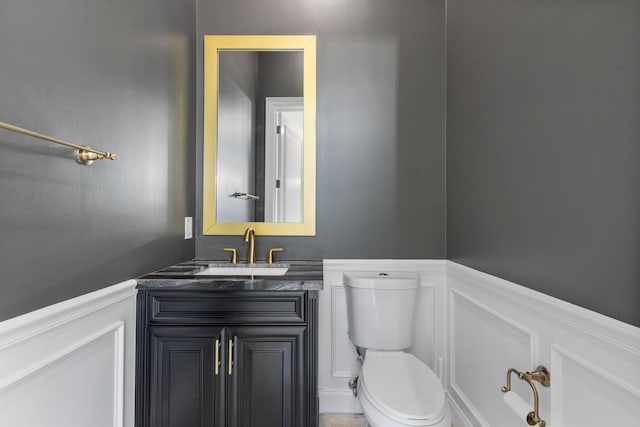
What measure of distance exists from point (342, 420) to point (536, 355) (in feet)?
3.61

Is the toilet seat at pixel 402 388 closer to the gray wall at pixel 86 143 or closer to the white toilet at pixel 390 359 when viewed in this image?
the white toilet at pixel 390 359

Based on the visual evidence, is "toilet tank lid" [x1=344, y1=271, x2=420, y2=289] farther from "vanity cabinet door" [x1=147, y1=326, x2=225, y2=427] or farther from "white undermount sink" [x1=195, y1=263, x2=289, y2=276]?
"vanity cabinet door" [x1=147, y1=326, x2=225, y2=427]

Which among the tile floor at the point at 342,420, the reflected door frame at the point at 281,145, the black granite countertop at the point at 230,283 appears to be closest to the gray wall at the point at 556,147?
the black granite countertop at the point at 230,283

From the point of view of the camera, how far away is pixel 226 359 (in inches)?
48.1

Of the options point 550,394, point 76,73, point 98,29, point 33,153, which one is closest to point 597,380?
point 550,394

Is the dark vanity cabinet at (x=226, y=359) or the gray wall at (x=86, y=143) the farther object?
the dark vanity cabinet at (x=226, y=359)

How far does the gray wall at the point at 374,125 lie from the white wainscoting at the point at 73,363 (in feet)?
2.47

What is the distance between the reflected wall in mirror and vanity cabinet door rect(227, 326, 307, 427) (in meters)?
0.70

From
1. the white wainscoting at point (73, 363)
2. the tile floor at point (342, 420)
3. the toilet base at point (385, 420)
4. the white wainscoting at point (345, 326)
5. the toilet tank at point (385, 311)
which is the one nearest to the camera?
the white wainscoting at point (73, 363)

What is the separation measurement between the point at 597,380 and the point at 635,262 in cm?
32

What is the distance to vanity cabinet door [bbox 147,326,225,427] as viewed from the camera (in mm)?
1216

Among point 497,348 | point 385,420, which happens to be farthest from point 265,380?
point 497,348

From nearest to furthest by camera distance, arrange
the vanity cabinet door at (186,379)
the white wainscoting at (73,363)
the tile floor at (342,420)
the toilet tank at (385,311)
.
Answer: the white wainscoting at (73,363), the vanity cabinet door at (186,379), the toilet tank at (385,311), the tile floor at (342,420)

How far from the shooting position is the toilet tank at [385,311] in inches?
61.9
